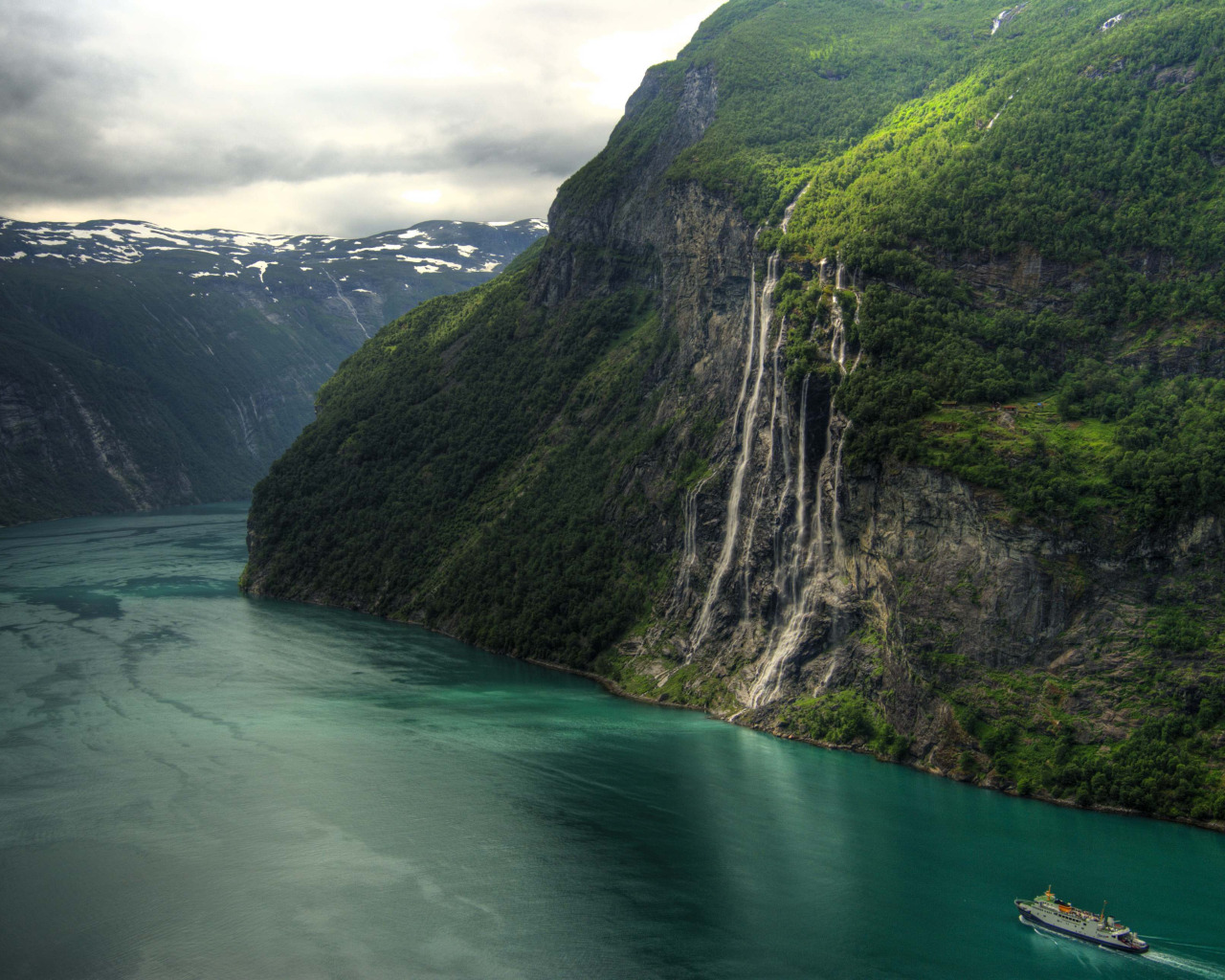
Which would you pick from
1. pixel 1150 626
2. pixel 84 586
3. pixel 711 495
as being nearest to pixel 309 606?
pixel 84 586

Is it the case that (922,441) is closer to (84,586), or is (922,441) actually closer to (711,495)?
(711,495)

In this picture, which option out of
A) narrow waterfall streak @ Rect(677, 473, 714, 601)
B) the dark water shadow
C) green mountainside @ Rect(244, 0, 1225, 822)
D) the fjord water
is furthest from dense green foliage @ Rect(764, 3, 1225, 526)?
the dark water shadow

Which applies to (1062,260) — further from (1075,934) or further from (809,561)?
(1075,934)

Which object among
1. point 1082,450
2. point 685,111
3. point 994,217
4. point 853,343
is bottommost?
point 1082,450

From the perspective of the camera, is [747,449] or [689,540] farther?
[689,540]

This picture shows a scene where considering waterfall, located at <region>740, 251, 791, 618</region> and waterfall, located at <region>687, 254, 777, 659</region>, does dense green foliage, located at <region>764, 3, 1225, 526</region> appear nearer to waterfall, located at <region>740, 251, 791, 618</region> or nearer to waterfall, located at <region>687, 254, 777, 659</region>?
waterfall, located at <region>687, 254, 777, 659</region>

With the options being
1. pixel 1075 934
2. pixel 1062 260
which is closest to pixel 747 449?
pixel 1062 260
